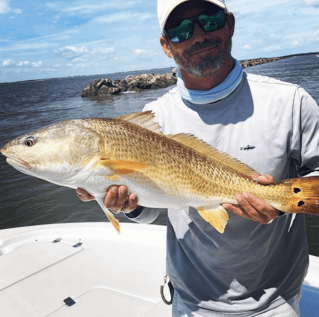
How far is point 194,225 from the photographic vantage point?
2.40 m

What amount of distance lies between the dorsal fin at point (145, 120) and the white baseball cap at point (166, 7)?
77 cm

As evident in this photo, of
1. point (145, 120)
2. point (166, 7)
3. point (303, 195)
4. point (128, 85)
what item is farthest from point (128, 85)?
point (303, 195)

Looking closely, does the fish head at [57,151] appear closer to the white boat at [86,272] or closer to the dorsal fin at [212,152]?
the dorsal fin at [212,152]

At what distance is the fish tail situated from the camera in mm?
1832

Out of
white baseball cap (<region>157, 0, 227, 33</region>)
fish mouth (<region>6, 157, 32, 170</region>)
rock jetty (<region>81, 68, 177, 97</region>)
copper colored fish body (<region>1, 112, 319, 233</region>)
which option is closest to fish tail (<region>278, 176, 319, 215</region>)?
copper colored fish body (<region>1, 112, 319, 233</region>)

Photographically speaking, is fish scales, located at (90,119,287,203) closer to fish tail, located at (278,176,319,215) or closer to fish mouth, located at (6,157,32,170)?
fish tail, located at (278,176,319,215)

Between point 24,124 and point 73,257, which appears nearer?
point 73,257

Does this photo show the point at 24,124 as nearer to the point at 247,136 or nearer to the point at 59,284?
the point at 59,284

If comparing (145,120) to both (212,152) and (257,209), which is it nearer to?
(212,152)

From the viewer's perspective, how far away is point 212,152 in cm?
227

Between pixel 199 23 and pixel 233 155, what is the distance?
41.6 inches

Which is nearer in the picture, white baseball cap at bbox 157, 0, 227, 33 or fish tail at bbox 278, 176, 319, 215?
fish tail at bbox 278, 176, 319, 215

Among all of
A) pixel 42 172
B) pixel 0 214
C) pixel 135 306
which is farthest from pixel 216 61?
pixel 0 214

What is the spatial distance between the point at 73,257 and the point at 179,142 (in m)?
3.08
